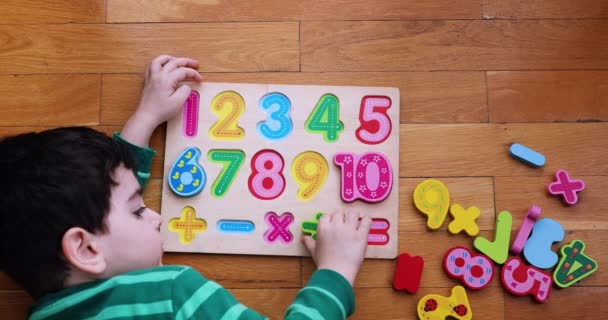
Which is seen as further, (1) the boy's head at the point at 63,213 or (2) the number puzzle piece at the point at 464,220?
(2) the number puzzle piece at the point at 464,220

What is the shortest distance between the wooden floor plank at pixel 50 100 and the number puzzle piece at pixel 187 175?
0.17 meters

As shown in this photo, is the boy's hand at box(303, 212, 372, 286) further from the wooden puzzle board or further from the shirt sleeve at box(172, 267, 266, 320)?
the shirt sleeve at box(172, 267, 266, 320)

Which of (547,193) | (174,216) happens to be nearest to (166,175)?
(174,216)

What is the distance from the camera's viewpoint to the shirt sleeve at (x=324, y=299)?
702 mm

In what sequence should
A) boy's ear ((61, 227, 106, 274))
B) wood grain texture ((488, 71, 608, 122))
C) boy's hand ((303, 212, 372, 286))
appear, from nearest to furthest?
boy's ear ((61, 227, 106, 274)) < boy's hand ((303, 212, 372, 286)) < wood grain texture ((488, 71, 608, 122))

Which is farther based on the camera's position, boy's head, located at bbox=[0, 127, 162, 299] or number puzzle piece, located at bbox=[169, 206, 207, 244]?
number puzzle piece, located at bbox=[169, 206, 207, 244]

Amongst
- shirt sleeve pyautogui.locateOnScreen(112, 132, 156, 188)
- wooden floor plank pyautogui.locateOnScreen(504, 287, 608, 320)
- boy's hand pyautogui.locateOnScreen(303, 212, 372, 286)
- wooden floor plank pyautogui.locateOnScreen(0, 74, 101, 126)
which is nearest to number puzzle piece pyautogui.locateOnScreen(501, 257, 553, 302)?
wooden floor plank pyautogui.locateOnScreen(504, 287, 608, 320)

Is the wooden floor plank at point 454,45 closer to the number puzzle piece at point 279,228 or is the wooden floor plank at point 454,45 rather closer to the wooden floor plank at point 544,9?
the wooden floor plank at point 544,9

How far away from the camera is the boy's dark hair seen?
2.02ft

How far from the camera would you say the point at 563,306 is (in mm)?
821

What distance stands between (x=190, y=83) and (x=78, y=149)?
274 mm

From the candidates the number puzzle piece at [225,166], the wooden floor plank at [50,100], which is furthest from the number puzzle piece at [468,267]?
the wooden floor plank at [50,100]

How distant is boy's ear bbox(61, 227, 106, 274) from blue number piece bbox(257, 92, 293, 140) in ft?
1.07

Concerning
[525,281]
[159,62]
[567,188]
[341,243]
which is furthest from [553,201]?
[159,62]
